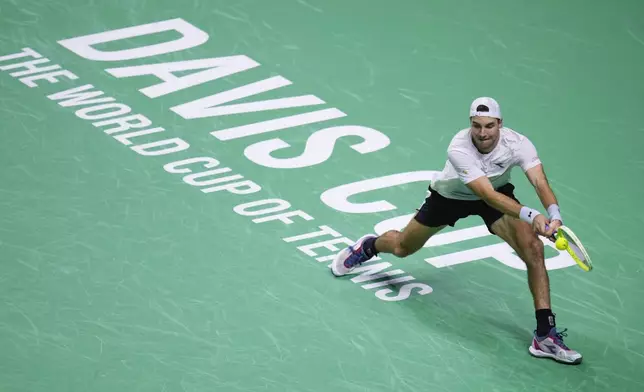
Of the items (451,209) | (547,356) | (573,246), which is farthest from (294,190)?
(573,246)

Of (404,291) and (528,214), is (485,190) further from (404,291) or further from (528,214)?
(404,291)

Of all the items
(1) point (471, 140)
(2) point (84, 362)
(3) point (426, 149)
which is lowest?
(2) point (84, 362)

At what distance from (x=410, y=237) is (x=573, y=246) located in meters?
1.50

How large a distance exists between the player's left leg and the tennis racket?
36 centimetres

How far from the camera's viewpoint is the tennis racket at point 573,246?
31.8ft

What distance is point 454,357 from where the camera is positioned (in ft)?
34.0

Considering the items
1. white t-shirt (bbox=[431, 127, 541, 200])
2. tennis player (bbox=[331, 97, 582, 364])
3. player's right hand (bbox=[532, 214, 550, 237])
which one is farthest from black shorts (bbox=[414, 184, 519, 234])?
player's right hand (bbox=[532, 214, 550, 237])

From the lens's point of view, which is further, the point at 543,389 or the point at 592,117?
the point at 592,117

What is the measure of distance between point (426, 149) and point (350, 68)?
1.81 meters

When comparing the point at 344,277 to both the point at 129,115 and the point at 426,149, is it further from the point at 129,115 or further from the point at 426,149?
the point at 129,115

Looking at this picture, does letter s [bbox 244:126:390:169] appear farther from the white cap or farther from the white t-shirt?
the white cap

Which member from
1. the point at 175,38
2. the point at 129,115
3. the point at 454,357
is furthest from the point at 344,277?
the point at 175,38

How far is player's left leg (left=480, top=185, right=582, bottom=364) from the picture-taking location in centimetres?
1032

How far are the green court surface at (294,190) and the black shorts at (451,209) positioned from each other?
697 mm
